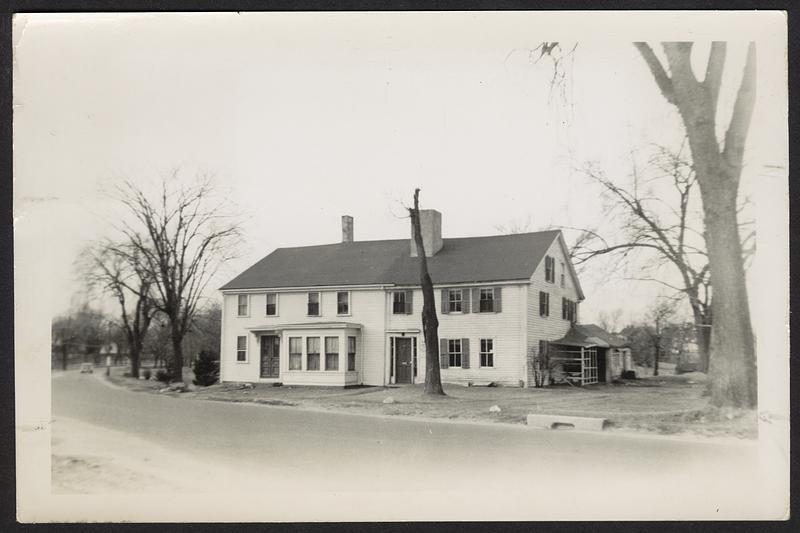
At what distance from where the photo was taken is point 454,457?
632cm

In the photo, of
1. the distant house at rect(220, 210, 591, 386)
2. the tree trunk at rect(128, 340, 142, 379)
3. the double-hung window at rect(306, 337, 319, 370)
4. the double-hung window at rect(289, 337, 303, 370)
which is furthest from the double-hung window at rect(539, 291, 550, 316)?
the tree trunk at rect(128, 340, 142, 379)

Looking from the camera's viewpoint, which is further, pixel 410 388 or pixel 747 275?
pixel 410 388

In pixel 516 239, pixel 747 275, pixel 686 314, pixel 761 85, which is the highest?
pixel 761 85

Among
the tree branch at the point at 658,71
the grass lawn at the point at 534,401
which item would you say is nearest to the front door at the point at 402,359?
the grass lawn at the point at 534,401

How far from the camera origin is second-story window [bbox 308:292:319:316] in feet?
25.2

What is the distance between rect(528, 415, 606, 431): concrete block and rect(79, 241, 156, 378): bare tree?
424 cm

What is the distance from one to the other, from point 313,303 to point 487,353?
2.23m

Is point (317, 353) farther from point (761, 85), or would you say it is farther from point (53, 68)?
point (761, 85)

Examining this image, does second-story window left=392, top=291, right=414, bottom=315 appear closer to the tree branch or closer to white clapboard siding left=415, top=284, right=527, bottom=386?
white clapboard siding left=415, top=284, right=527, bottom=386

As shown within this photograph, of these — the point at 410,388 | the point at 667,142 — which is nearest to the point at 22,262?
the point at 410,388

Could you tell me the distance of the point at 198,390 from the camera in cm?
703

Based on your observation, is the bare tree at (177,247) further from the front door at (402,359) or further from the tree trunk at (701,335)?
the tree trunk at (701,335)

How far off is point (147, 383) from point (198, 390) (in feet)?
1.78

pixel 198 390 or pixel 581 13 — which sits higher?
pixel 581 13
